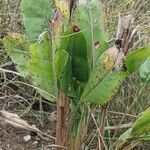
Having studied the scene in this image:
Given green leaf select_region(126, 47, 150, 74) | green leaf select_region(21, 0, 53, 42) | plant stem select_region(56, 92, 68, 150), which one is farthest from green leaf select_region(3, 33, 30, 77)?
green leaf select_region(126, 47, 150, 74)

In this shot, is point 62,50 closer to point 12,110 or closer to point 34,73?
point 34,73

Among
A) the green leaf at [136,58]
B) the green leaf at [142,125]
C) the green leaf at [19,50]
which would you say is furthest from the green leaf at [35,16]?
the green leaf at [142,125]

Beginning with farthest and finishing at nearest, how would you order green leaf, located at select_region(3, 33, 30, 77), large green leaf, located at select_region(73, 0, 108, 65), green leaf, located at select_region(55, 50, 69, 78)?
1. green leaf, located at select_region(3, 33, 30, 77)
2. large green leaf, located at select_region(73, 0, 108, 65)
3. green leaf, located at select_region(55, 50, 69, 78)

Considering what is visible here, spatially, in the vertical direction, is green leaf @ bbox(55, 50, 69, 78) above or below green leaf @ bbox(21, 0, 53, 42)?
below

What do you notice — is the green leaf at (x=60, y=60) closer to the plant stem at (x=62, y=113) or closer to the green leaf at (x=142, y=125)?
the plant stem at (x=62, y=113)

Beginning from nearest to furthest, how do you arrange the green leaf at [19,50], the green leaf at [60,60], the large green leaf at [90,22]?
the green leaf at [60,60], the large green leaf at [90,22], the green leaf at [19,50]

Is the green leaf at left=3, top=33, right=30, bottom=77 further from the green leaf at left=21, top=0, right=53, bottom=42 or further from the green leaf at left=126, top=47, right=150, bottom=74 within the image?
the green leaf at left=126, top=47, right=150, bottom=74

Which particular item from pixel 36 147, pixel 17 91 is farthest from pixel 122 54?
pixel 17 91
